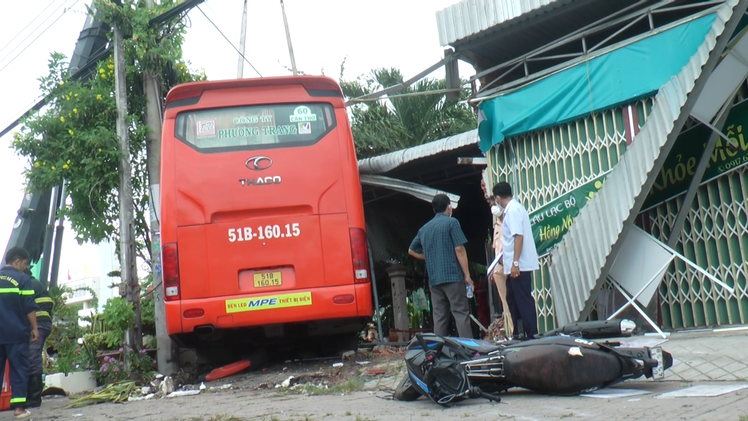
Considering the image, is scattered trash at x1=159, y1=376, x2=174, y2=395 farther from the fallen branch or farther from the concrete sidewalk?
the concrete sidewalk

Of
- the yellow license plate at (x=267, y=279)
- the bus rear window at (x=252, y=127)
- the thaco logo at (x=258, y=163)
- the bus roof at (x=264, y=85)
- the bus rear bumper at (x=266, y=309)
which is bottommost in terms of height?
the bus rear bumper at (x=266, y=309)

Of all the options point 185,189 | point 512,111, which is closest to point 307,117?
point 185,189

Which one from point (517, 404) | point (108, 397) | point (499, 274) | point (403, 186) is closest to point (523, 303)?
point (499, 274)

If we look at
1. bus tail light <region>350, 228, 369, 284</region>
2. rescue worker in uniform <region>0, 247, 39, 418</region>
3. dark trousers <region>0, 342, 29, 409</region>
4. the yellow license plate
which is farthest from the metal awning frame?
dark trousers <region>0, 342, 29, 409</region>

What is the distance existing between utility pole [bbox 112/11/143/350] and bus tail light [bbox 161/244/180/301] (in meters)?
3.26

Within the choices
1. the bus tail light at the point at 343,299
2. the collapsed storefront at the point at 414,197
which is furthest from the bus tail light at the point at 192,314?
the collapsed storefront at the point at 414,197

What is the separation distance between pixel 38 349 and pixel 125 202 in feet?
12.1

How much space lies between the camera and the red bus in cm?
848

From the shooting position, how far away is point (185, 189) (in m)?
8.61

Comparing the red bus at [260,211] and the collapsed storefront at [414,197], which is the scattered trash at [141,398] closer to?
the red bus at [260,211]

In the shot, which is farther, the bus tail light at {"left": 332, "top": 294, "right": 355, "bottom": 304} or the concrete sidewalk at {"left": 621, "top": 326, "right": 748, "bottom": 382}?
the bus tail light at {"left": 332, "top": 294, "right": 355, "bottom": 304}

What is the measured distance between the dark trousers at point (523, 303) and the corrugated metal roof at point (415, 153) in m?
3.58

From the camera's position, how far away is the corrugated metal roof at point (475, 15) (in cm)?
925

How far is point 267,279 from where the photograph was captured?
28.2ft
